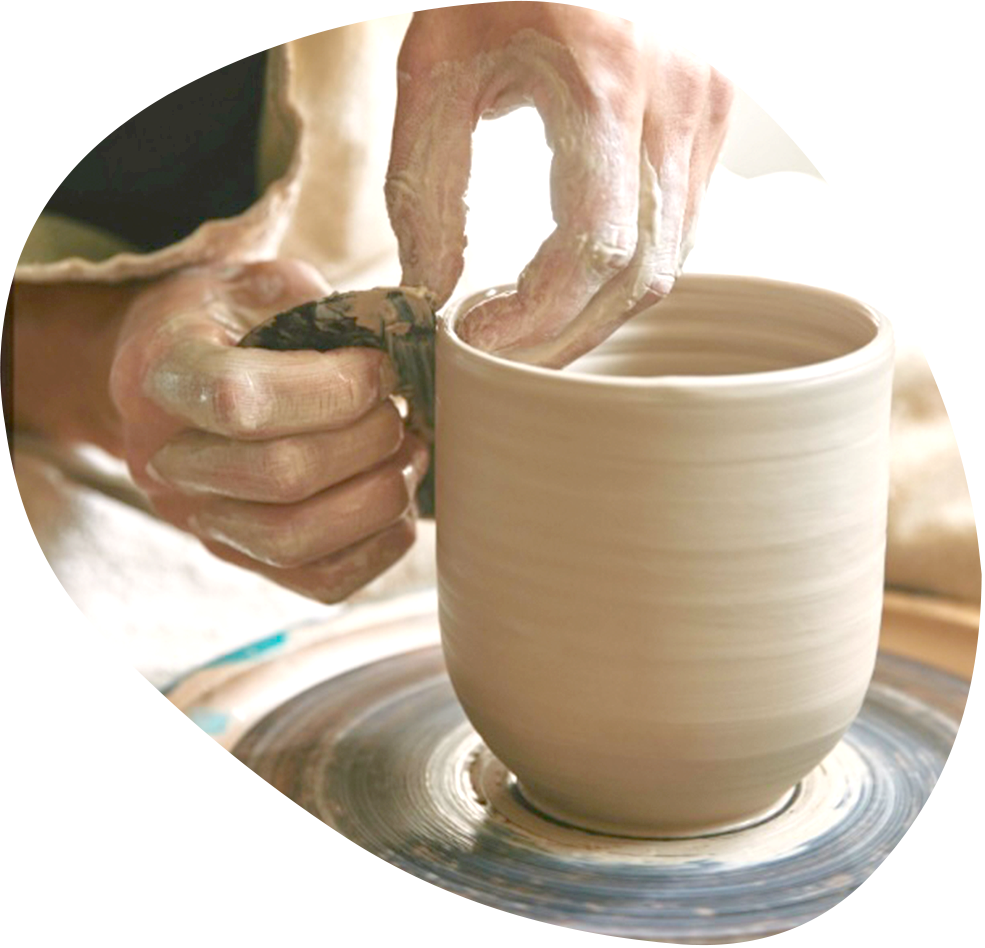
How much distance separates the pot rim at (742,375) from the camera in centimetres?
122

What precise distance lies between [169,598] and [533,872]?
519 mm

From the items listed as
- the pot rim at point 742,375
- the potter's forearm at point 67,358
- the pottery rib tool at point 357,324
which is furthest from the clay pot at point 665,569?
the potter's forearm at point 67,358

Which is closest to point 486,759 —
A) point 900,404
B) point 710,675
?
point 710,675

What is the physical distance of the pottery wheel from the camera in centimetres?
128

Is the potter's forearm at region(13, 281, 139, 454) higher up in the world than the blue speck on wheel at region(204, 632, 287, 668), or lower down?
higher up

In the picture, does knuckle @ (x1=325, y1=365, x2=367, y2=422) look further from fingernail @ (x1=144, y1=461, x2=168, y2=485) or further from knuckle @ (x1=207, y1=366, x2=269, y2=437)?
fingernail @ (x1=144, y1=461, x2=168, y2=485)

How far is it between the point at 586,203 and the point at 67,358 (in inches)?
21.3

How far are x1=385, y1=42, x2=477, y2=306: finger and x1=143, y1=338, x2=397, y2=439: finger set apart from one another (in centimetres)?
11

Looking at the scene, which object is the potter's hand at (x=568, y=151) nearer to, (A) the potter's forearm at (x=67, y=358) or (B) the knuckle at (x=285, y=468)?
(B) the knuckle at (x=285, y=468)

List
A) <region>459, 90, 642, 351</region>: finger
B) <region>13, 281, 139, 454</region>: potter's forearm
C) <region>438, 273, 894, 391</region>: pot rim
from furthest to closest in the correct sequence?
<region>13, 281, 139, 454</region>: potter's forearm → <region>459, 90, 642, 351</region>: finger → <region>438, 273, 894, 391</region>: pot rim

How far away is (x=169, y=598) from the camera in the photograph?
5.53 ft

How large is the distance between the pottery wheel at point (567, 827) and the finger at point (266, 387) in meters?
0.26

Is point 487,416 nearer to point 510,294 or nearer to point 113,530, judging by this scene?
point 510,294

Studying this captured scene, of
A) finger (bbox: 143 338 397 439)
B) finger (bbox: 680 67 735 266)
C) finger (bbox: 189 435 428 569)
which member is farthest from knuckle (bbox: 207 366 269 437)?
finger (bbox: 680 67 735 266)
